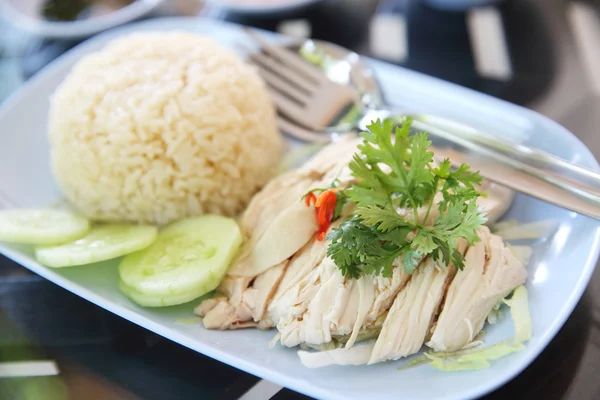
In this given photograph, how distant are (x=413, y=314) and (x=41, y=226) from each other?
1.51 m

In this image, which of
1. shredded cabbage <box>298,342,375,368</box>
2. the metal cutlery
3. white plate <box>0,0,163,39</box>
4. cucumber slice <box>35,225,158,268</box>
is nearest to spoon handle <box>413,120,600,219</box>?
the metal cutlery

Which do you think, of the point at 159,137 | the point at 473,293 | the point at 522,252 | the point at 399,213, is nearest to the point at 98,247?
the point at 159,137

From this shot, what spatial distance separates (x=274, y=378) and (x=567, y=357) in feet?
3.33

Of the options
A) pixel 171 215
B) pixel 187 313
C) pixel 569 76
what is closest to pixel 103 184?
pixel 171 215

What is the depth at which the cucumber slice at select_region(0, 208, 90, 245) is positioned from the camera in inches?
83.3

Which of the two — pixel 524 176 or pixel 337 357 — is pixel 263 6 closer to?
pixel 524 176

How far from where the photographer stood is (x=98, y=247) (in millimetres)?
2127

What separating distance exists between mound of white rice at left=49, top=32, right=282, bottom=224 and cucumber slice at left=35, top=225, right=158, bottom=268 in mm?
166

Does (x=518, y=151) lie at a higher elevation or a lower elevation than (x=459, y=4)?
lower

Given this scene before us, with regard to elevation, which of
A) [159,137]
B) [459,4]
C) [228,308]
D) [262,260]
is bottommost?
[228,308]

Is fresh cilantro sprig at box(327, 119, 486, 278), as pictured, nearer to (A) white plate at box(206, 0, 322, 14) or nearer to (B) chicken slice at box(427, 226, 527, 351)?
(B) chicken slice at box(427, 226, 527, 351)

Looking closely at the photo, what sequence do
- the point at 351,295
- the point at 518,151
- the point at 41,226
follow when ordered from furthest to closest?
the point at 41,226 < the point at 518,151 < the point at 351,295

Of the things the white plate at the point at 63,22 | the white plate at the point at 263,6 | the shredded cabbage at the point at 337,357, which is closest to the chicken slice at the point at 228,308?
the shredded cabbage at the point at 337,357

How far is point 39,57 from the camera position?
3.74 m
